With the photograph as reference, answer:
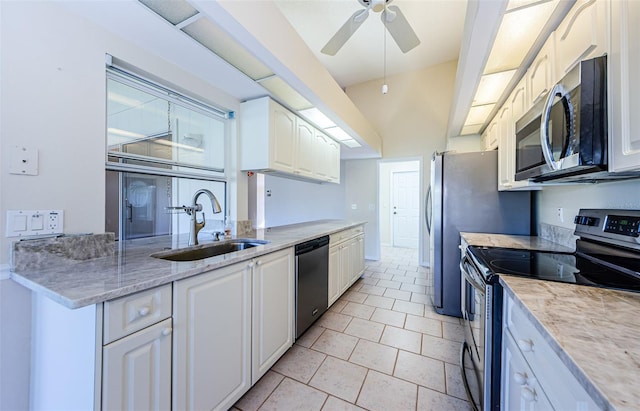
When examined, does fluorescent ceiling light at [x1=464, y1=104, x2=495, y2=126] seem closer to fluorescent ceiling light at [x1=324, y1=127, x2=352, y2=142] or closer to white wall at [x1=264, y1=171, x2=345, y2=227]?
fluorescent ceiling light at [x1=324, y1=127, x2=352, y2=142]

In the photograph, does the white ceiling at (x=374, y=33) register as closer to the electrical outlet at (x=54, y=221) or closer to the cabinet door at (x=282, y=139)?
the cabinet door at (x=282, y=139)

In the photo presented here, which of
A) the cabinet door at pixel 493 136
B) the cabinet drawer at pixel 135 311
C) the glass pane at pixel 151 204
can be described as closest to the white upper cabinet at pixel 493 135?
the cabinet door at pixel 493 136

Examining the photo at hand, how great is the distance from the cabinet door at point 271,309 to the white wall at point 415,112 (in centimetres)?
348


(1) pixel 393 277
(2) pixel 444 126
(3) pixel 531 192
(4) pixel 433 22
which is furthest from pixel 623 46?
(2) pixel 444 126

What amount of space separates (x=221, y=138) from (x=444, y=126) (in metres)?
3.98

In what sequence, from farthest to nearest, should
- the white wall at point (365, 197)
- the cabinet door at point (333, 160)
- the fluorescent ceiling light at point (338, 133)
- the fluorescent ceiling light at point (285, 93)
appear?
the white wall at point (365, 197)
the cabinet door at point (333, 160)
the fluorescent ceiling light at point (338, 133)
the fluorescent ceiling light at point (285, 93)

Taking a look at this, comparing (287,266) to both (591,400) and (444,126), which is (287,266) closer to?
(591,400)

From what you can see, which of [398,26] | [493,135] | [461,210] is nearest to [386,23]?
[398,26]

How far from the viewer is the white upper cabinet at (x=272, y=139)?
229cm

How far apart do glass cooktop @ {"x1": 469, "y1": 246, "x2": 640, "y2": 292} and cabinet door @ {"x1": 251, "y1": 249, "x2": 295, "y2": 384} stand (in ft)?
4.18

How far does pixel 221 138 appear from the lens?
2357 millimetres

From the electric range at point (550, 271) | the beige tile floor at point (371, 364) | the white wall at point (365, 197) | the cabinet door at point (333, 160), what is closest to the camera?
the electric range at point (550, 271)

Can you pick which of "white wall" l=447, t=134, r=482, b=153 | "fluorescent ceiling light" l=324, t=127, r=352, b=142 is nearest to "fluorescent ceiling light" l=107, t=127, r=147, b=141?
"fluorescent ceiling light" l=324, t=127, r=352, b=142

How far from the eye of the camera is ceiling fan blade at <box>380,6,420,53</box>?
2312mm
